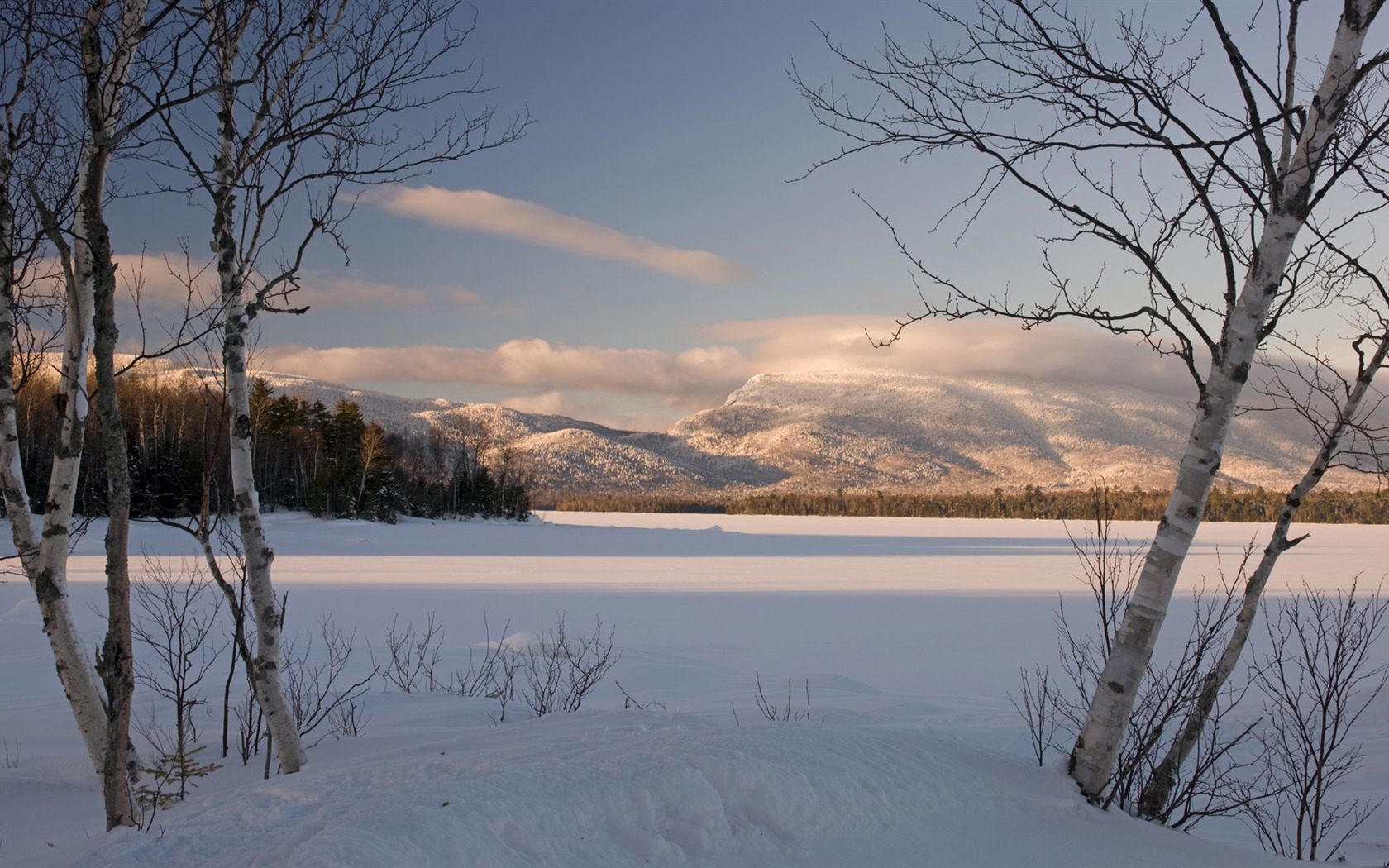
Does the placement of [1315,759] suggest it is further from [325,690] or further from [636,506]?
[636,506]

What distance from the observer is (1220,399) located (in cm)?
334

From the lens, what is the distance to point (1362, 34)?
3.29 metres

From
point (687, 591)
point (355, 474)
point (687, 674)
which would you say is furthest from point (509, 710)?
point (355, 474)

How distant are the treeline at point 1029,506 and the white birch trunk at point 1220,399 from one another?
5653 cm

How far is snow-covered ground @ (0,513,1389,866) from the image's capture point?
237cm

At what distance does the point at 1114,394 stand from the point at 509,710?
21614 cm

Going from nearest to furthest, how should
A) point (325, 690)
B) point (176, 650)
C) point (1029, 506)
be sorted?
point (325, 690) < point (176, 650) < point (1029, 506)

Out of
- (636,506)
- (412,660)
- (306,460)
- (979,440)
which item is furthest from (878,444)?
(412,660)

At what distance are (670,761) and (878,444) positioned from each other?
560 ft

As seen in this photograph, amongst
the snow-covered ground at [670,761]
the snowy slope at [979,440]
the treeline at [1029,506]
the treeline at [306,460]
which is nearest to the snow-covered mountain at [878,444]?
the snowy slope at [979,440]

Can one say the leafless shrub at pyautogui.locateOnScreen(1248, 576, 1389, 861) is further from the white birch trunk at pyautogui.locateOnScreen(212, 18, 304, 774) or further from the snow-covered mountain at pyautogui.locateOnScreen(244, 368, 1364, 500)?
the snow-covered mountain at pyautogui.locateOnScreen(244, 368, 1364, 500)

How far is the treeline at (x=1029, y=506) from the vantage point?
218 ft

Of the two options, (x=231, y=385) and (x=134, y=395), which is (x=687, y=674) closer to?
(x=231, y=385)

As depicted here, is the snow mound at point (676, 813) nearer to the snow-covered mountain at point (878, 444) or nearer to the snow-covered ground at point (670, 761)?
the snow-covered ground at point (670, 761)
